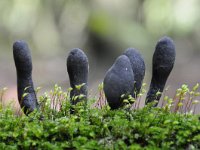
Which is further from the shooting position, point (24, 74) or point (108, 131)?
point (24, 74)

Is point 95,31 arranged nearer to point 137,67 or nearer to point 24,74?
point 24,74

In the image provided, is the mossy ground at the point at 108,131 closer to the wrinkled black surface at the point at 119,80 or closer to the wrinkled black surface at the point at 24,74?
the wrinkled black surface at the point at 119,80

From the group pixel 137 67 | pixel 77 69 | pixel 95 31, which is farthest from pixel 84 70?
pixel 95 31

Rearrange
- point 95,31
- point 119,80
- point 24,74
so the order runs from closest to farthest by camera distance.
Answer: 1. point 119,80
2. point 24,74
3. point 95,31

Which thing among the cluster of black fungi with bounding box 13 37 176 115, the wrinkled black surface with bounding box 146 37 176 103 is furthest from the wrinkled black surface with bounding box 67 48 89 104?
the wrinkled black surface with bounding box 146 37 176 103

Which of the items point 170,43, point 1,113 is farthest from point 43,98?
point 170,43

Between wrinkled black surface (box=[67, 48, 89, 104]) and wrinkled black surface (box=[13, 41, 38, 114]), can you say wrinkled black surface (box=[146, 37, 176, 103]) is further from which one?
wrinkled black surface (box=[13, 41, 38, 114])

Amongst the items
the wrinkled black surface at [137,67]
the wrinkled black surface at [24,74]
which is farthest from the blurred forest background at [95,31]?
the wrinkled black surface at [137,67]

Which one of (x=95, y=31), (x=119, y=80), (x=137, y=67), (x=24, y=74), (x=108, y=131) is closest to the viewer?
(x=108, y=131)
